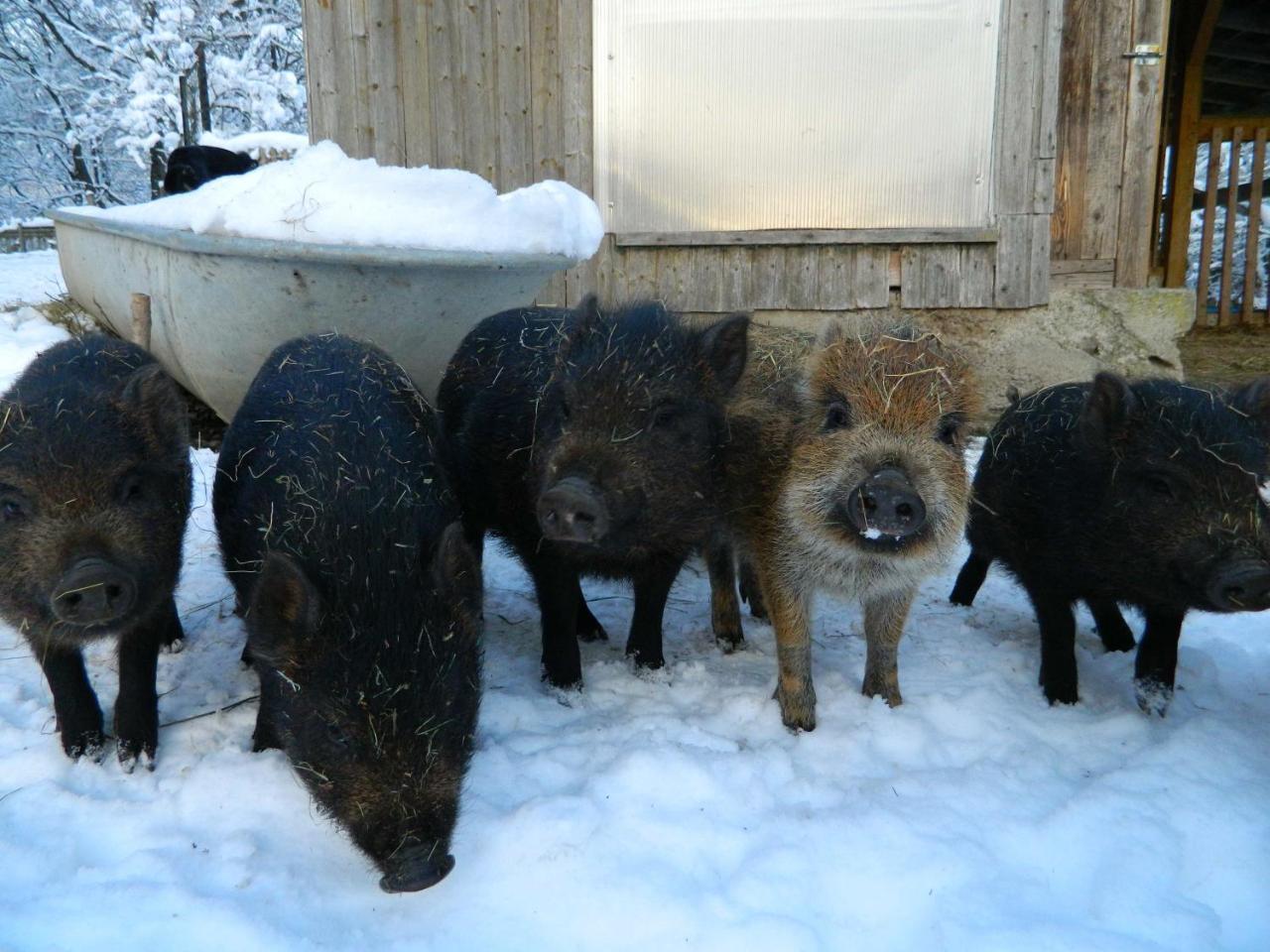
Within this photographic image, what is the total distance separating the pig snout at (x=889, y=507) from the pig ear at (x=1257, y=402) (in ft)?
4.64

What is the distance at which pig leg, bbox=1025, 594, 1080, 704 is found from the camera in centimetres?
354

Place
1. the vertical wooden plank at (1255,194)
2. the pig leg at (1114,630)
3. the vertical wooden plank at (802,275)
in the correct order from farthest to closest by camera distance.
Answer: the vertical wooden plank at (1255,194), the vertical wooden plank at (802,275), the pig leg at (1114,630)

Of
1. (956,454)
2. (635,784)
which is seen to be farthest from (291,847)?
(956,454)

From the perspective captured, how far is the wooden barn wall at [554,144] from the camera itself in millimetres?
7312

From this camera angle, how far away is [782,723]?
3.36 m

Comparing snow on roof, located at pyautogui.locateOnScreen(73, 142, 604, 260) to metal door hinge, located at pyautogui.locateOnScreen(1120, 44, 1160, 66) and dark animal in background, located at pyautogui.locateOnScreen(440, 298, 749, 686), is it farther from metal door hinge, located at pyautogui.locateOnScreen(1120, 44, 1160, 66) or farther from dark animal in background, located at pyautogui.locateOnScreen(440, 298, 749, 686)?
metal door hinge, located at pyautogui.locateOnScreen(1120, 44, 1160, 66)

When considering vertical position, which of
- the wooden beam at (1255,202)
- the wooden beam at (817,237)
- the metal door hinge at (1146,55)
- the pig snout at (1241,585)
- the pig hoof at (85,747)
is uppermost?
the metal door hinge at (1146,55)

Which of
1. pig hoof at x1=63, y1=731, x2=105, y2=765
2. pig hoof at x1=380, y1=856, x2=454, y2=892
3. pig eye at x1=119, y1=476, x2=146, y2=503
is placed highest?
pig eye at x1=119, y1=476, x2=146, y2=503

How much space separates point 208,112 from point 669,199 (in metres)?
18.6

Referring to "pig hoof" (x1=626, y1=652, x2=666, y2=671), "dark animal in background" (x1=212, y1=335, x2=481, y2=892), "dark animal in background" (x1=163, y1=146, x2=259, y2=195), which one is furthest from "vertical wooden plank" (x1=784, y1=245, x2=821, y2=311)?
"dark animal in background" (x1=163, y1=146, x2=259, y2=195)

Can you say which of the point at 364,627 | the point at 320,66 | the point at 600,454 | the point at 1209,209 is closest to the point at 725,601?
the point at 600,454

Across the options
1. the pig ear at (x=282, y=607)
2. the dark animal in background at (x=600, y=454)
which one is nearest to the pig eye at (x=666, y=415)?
the dark animal in background at (x=600, y=454)

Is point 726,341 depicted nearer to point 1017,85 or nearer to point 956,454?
point 956,454

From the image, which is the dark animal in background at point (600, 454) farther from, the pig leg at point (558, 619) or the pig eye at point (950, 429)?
the pig eye at point (950, 429)
